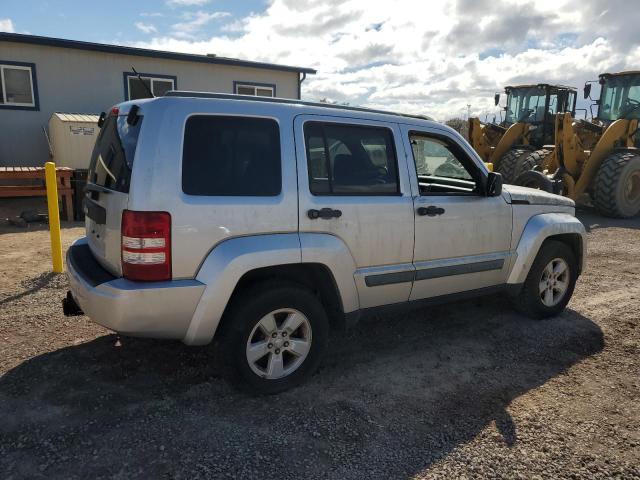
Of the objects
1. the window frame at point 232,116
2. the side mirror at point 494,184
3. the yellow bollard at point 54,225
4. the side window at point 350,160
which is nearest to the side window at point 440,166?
the side mirror at point 494,184

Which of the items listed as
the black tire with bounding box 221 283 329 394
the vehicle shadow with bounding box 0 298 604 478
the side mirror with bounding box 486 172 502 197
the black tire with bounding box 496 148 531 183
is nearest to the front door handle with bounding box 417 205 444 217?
the side mirror with bounding box 486 172 502 197

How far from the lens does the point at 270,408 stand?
320cm

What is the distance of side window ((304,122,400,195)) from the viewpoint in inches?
132

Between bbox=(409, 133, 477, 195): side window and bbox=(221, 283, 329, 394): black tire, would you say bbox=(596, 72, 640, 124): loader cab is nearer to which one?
bbox=(409, 133, 477, 195): side window

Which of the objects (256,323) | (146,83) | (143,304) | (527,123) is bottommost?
(256,323)

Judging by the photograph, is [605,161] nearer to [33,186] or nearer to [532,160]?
[532,160]

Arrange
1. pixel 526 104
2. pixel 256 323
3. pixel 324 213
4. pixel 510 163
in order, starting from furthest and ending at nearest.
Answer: pixel 526 104 < pixel 510 163 < pixel 324 213 < pixel 256 323

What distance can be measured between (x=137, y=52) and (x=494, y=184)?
11.6 meters

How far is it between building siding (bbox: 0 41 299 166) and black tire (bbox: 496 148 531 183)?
9.06m

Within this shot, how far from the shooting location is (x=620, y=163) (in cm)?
1073

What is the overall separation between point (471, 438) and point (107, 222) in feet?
8.56

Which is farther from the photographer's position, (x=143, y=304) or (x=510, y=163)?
(x=510, y=163)

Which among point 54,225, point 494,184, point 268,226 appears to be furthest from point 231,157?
point 54,225


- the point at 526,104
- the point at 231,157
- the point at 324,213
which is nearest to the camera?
the point at 231,157
